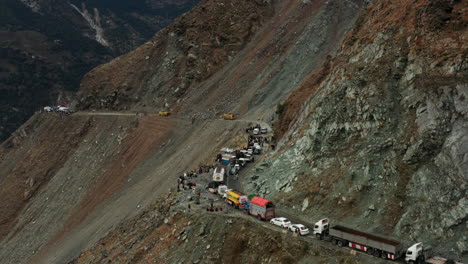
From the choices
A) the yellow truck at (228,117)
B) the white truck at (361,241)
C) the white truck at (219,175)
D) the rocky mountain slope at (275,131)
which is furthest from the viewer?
the yellow truck at (228,117)

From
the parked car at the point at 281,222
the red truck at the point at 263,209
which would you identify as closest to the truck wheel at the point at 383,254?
the parked car at the point at 281,222

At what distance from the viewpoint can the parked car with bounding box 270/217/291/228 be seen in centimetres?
3486

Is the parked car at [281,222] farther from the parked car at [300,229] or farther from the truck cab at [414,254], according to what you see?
the truck cab at [414,254]

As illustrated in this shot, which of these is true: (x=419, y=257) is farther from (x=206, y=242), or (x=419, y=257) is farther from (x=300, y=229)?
(x=206, y=242)

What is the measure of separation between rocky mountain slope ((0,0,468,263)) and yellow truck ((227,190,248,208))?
217 cm

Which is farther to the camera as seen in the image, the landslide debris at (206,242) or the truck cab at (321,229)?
the truck cab at (321,229)

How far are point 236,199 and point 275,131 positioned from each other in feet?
68.9

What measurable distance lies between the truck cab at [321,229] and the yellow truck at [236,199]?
8668 millimetres

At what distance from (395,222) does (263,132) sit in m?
33.6

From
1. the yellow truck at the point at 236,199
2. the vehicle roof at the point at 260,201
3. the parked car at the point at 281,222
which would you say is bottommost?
the parked car at the point at 281,222

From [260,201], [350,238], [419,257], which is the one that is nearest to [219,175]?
[260,201]

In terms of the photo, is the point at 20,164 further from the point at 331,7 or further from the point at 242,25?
the point at 331,7

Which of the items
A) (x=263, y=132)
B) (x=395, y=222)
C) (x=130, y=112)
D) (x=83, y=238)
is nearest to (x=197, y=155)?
(x=263, y=132)

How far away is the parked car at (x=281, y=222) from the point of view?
34862mm
